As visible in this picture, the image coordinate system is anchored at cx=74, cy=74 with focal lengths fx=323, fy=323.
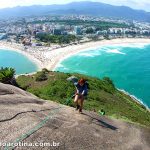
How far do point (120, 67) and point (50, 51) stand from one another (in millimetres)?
34912

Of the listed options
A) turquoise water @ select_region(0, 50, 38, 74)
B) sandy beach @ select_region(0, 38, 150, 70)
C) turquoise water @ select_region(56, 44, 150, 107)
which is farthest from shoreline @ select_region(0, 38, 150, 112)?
turquoise water @ select_region(56, 44, 150, 107)

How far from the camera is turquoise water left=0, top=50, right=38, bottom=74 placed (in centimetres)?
10425

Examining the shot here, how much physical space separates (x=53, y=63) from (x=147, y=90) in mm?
43411

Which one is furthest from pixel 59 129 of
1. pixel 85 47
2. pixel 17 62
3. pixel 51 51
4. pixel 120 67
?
pixel 85 47

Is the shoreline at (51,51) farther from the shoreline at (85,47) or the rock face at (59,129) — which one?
the rock face at (59,129)

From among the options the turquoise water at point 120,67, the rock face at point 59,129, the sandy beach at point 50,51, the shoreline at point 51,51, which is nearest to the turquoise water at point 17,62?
the shoreline at point 51,51

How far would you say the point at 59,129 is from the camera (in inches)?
516

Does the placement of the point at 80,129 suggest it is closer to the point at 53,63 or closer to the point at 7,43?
the point at 53,63

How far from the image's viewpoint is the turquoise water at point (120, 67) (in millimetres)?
81938

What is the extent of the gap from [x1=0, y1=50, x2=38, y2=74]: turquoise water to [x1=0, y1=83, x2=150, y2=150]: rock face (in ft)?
281

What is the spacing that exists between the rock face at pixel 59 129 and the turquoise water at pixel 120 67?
49673 mm

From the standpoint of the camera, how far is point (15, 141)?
11539 millimetres

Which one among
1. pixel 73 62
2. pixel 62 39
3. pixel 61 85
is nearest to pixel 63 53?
pixel 73 62

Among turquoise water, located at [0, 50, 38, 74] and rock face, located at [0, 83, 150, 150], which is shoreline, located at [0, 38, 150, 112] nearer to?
turquoise water, located at [0, 50, 38, 74]
